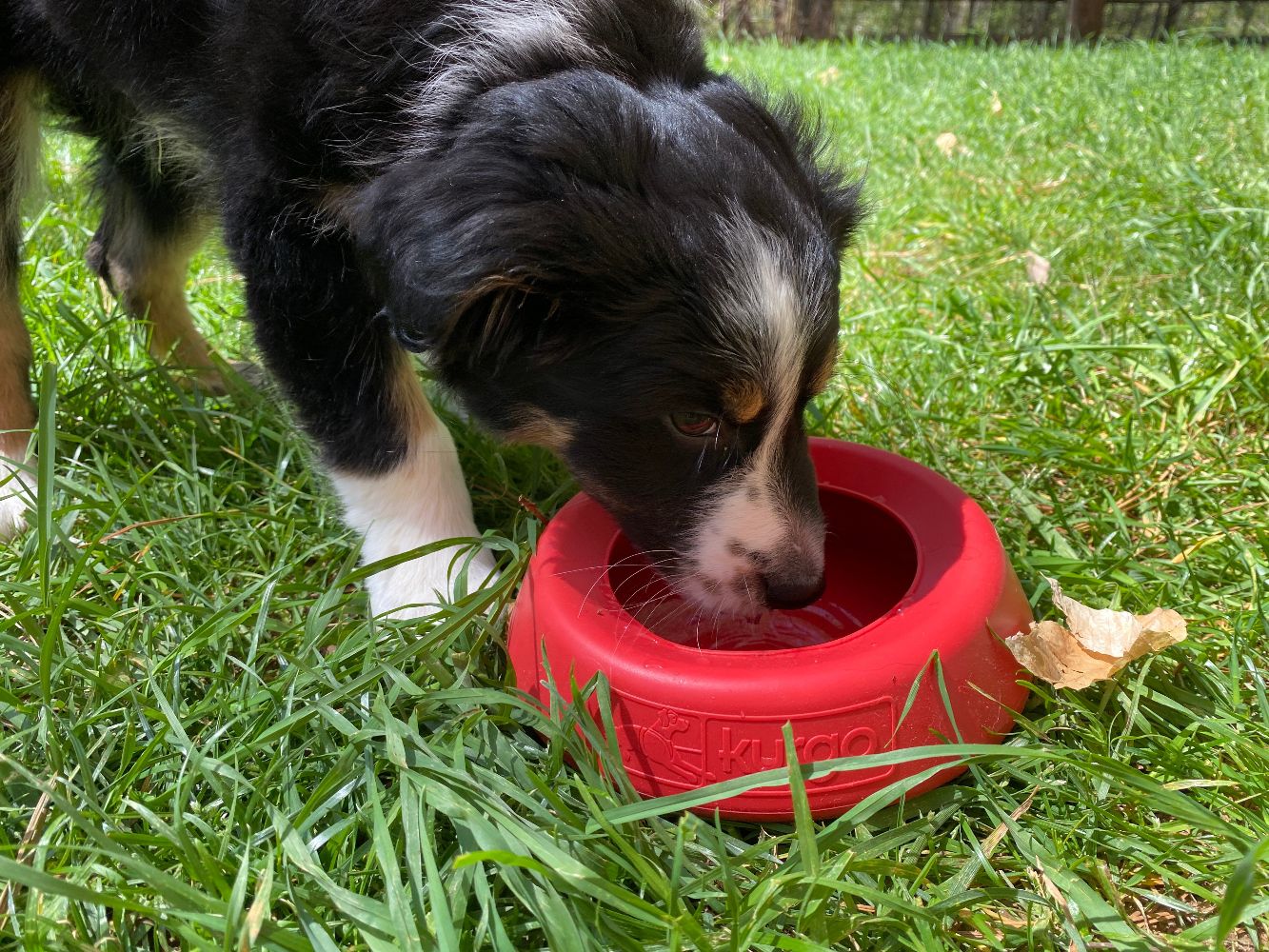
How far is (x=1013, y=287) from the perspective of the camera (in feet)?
Answer: 13.0

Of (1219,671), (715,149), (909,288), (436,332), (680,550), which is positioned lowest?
(909,288)

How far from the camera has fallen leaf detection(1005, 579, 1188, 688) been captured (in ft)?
6.23

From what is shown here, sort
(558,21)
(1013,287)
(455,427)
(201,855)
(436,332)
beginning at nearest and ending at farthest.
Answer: (201,855)
(436,332)
(558,21)
(455,427)
(1013,287)

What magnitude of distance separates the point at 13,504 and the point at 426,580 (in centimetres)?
103

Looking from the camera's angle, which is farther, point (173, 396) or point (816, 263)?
point (173, 396)

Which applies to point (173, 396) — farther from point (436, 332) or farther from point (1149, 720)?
point (1149, 720)

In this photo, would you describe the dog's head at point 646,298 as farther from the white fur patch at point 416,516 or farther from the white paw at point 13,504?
the white paw at point 13,504

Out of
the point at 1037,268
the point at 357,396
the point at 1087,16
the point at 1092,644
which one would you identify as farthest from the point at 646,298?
the point at 1087,16

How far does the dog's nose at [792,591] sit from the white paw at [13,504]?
1622 mm

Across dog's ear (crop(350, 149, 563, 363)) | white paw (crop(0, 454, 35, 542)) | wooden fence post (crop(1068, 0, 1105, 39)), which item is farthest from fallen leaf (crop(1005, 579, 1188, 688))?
wooden fence post (crop(1068, 0, 1105, 39))

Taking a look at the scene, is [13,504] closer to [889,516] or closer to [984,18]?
[889,516]

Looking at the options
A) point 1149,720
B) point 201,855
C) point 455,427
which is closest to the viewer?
point 201,855

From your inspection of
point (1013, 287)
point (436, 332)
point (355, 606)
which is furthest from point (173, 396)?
point (1013, 287)

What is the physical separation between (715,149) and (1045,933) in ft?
4.37
